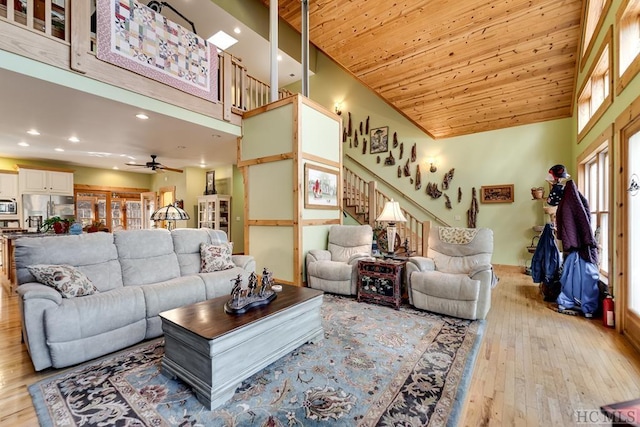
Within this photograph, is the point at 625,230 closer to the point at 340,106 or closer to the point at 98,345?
the point at 98,345

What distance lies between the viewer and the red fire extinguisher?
9.25 ft

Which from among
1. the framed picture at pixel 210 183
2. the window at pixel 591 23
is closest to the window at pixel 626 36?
the window at pixel 591 23

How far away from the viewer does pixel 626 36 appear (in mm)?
2703

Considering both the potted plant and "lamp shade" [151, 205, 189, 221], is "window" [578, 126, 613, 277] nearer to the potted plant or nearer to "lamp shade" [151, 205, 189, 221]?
"lamp shade" [151, 205, 189, 221]

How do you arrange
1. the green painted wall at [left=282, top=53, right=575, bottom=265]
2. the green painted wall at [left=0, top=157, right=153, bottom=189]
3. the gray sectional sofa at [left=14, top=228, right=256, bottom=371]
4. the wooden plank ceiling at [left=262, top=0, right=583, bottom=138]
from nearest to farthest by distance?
the gray sectional sofa at [left=14, top=228, right=256, bottom=371], the wooden plank ceiling at [left=262, top=0, right=583, bottom=138], the green painted wall at [left=282, top=53, right=575, bottom=265], the green painted wall at [left=0, top=157, right=153, bottom=189]

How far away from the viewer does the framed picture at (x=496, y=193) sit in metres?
5.67

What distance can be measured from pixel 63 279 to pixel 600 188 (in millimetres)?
6423

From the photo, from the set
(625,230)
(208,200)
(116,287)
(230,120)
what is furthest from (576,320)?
(208,200)

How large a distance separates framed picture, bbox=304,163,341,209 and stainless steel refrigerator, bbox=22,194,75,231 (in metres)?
6.45

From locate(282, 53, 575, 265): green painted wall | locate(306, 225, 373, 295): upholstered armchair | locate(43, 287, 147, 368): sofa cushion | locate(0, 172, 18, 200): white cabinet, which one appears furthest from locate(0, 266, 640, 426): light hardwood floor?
locate(0, 172, 18, 200): white cabinet

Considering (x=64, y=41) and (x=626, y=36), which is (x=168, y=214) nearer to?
(x=64, y=41)

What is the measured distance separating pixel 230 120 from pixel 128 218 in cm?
696

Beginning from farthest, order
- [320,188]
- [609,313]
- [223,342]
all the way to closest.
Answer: [320,188] → [609,313] → [223,342]

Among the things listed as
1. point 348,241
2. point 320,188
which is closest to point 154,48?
point 320,188
